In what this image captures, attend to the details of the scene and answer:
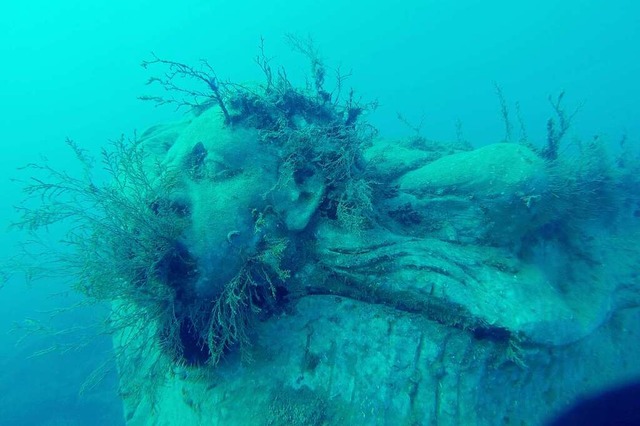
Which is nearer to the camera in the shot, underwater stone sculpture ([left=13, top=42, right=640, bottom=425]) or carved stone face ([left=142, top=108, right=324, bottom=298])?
underwater stone sculpture ([left=13, top=42, right=640, bottom=425])

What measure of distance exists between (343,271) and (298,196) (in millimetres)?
1050

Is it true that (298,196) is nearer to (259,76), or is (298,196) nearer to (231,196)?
(231,196)

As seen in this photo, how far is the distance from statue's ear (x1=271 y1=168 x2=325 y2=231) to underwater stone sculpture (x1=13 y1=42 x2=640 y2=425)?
0.02 m

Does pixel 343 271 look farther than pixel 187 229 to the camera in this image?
Yes

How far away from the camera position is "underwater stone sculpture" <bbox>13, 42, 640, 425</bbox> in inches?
138

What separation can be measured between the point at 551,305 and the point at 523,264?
0.59 m

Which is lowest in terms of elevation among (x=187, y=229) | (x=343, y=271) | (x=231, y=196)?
(x=343, y=271)

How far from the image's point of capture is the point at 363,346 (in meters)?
3.69

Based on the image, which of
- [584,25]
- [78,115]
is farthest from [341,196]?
[584,25]

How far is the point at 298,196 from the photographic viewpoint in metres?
4.15

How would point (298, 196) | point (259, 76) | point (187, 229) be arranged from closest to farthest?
point (187, 229) < point (298, 196) < point (259, 76)

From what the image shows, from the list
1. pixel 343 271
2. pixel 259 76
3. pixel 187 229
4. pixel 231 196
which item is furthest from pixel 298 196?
pixel 259 76

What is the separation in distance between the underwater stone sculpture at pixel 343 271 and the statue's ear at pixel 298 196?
0.08 ft

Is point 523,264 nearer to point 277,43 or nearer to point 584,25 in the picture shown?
point 277,43
